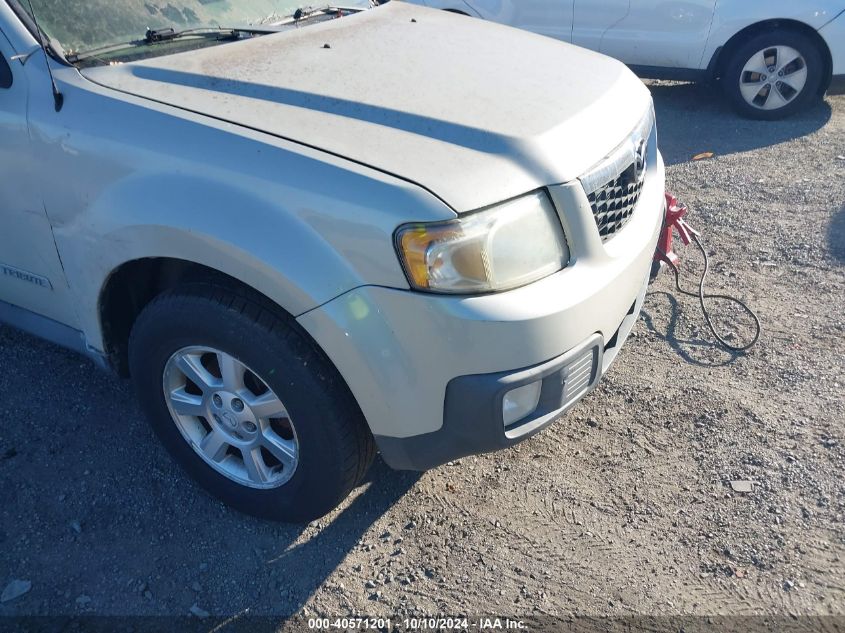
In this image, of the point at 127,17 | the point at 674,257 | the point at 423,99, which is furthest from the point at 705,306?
the point at 127,17

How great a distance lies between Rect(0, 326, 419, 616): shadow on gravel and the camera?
2.41 m

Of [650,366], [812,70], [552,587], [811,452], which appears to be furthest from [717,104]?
[552,587]

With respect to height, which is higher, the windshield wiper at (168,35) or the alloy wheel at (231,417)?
the windshield wiper at (168,35)

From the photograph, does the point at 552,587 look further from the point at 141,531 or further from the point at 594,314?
the point at 141,531

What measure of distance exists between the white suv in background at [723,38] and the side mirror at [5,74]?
478 centimetres

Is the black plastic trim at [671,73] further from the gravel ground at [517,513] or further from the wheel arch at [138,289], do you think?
the wheel arch at [138,289]

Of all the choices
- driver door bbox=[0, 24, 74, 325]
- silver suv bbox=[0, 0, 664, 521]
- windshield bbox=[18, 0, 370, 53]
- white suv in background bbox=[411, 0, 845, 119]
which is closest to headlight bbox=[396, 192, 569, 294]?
silver suv bbox=[0, 0, 664, 521]

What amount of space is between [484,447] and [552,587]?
596mm

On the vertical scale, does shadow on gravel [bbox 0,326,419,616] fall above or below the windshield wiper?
below

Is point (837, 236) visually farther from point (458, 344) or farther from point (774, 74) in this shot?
point (458, 344)

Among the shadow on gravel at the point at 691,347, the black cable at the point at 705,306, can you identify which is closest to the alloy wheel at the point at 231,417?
the shadow on gravel at the point at 691,347

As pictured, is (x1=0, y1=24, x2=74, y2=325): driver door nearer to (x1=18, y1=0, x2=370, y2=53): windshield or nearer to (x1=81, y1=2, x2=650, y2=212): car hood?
(x1=18, y1=0, x2=370, y2=53): windshield

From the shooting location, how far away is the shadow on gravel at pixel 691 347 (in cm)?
342

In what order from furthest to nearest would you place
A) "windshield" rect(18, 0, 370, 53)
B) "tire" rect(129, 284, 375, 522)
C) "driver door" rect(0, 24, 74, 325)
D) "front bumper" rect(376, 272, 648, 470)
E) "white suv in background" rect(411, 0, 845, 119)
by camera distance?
"white suv in background" rect(411, 0, 845, 119) → "windshield" rect(18, 0, 370, 53) → "driver door" rect(0, 24, 74, 325) → "tire" rect(129, 284, 375, 522) → "front bumper" rect(376, 272, 648, 470)
